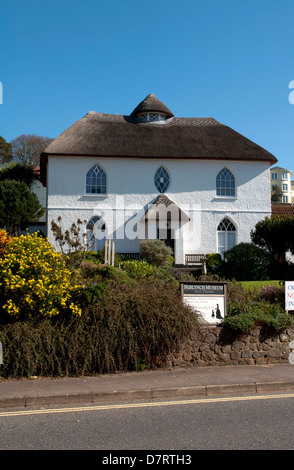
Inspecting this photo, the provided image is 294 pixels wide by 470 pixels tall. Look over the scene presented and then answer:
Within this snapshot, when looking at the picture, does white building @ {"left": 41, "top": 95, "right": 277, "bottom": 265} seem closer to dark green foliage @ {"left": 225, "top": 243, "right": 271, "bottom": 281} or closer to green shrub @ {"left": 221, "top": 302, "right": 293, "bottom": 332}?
dark green foliage @ {"left": 225, "top": 243, "right": 271, "bottom": 281}

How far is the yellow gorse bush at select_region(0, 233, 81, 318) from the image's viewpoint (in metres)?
7.87

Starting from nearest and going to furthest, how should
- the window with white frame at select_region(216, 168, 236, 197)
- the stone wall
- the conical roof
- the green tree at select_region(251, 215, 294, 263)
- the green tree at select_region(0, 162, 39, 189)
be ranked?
the stone wall → the green tree at select_region(251, 215, 294, 263) → the window with white frame at select_region(216, 168, 236, 197) → the conical roof → the green tree at select_region(0, 162, 39, 189)

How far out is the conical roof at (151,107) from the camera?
101ft

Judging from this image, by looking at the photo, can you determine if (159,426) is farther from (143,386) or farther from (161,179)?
(161,179)

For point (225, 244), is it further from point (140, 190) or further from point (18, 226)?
point (18, 226)

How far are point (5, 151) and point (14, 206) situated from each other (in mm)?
35841

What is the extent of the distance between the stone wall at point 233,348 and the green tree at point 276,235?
1392 cm

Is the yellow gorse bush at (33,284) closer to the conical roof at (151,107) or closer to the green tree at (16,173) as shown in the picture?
the conical roof at (151,107)

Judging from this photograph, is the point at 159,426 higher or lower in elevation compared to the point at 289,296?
lower

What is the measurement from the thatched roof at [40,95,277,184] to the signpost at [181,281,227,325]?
62.2 feet

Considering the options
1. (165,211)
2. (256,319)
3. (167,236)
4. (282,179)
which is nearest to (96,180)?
(165,211)

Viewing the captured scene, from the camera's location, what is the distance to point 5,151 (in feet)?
202

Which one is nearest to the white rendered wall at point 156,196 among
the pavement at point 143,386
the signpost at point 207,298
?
the signpost at point 207,298

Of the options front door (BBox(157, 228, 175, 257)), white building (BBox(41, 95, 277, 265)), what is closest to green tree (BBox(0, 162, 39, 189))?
white building (BBox(41, 95, 277, 265))
